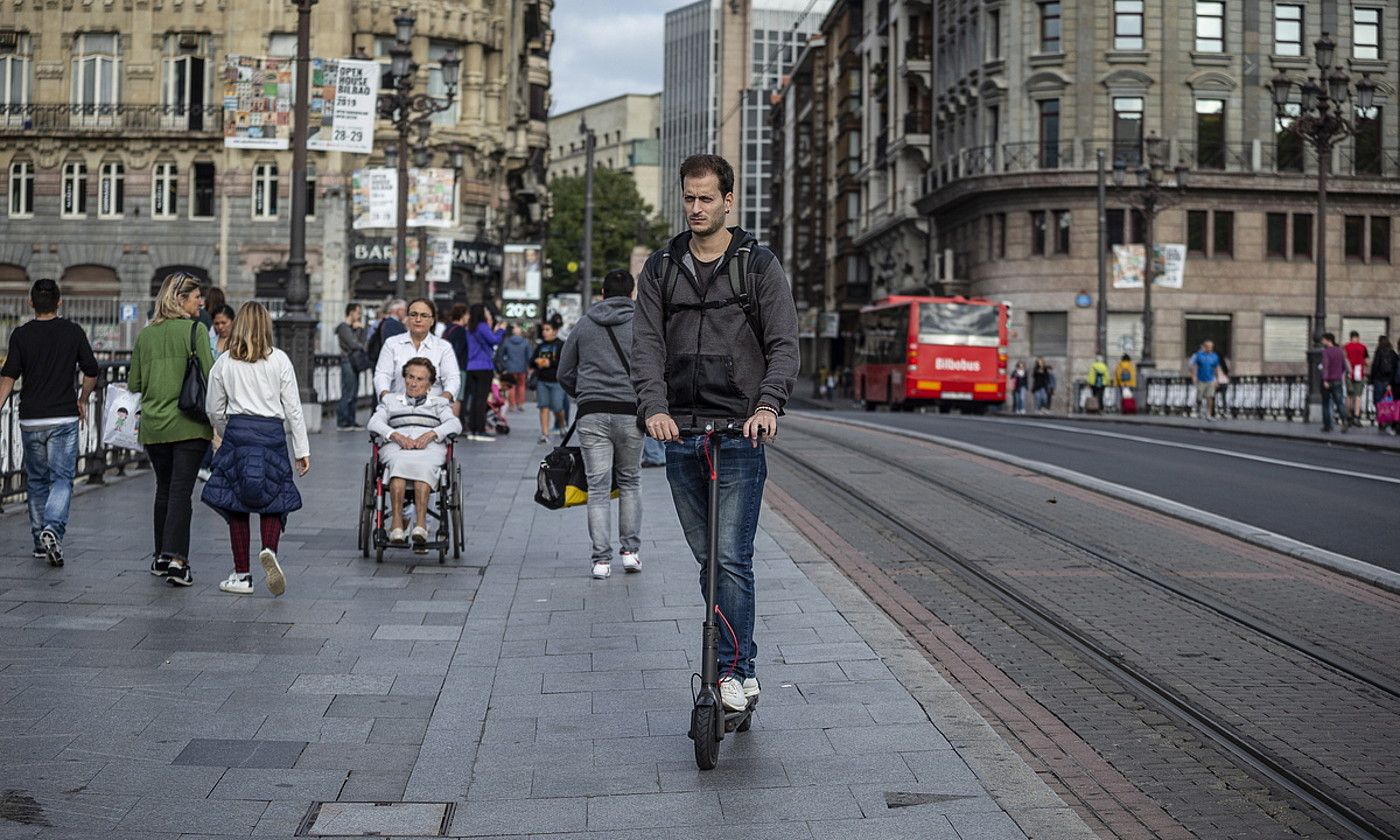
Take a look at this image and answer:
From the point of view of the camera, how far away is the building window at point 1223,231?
5538cm

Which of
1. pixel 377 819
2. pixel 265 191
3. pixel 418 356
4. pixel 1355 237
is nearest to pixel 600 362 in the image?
pixel 418 356

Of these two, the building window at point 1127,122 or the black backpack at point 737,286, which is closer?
the black backpack at point 737,286

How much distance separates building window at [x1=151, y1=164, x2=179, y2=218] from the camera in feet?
177

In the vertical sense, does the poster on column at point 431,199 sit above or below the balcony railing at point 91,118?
below

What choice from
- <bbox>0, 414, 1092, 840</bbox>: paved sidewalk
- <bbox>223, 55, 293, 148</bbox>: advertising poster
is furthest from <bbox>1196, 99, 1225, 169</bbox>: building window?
<bbox>0, 414, 1092, 840</bbox>: paved sidewalk

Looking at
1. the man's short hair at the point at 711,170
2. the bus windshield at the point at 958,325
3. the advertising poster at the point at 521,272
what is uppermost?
the advertising poster at the point at 521,272

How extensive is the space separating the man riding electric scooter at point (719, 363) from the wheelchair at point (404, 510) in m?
5.13

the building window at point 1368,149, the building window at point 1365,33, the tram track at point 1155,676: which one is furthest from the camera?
the building window at point 1365,33

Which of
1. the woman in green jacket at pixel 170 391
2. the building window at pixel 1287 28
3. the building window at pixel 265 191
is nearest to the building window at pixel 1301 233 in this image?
the building window at pixel 1287 28

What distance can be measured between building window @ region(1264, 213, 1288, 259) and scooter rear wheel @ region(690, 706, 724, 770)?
53428 mm

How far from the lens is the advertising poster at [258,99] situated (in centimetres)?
2195

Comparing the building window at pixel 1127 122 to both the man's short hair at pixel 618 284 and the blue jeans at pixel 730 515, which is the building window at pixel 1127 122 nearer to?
the man's short hair at pixel 618 284

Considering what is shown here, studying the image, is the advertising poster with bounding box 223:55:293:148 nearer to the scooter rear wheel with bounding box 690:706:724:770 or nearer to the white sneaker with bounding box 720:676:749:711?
the white sneaker with bounding box 720:676:749:711

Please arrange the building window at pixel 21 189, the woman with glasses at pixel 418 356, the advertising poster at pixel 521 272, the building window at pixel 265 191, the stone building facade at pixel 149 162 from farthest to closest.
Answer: the building window at pixel 21 189 → the building window at pixel 265 191 → the stone building facade at pixel 149 162 → the advertising poster at pixel 521 272 → the woman with glasses at pixel 418 356
